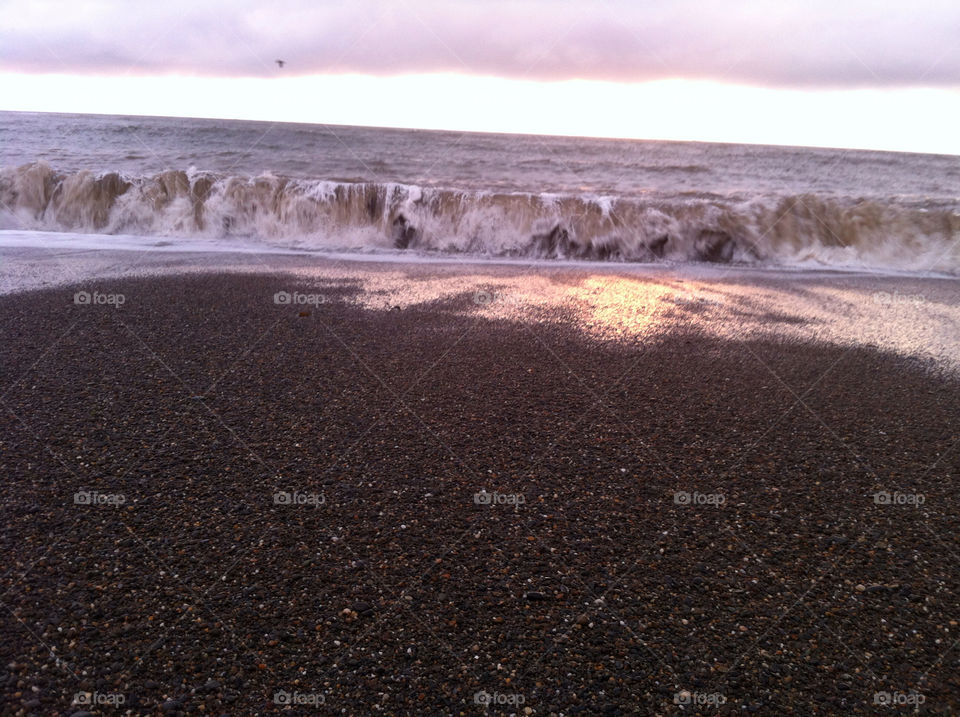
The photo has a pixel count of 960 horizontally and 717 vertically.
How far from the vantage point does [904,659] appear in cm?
259

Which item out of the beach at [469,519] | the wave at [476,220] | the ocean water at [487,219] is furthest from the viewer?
the wave at [476,220]

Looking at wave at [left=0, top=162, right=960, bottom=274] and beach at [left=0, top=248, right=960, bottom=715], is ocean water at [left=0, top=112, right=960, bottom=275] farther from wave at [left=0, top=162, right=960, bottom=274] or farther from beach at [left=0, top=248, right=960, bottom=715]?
beach at [left=0, top=248, right=960, bottom=715]

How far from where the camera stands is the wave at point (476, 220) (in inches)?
553

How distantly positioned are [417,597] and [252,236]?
43.2 feet

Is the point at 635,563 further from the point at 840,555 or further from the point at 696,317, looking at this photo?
the point at 696,317

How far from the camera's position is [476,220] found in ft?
49.0

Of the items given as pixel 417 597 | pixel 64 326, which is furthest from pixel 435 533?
pixel 64 326

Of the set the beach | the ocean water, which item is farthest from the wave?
the beach

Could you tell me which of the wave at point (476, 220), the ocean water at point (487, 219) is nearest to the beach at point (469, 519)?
the ocean water at point (487, 219)

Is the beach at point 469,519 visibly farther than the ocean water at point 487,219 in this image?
No

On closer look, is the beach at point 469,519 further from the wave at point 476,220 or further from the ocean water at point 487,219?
the wave at point 476,220

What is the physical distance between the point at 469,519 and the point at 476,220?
40.2ft

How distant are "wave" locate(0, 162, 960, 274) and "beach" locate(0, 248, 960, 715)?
25.0 feet

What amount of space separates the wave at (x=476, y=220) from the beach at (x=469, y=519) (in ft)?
25.0
